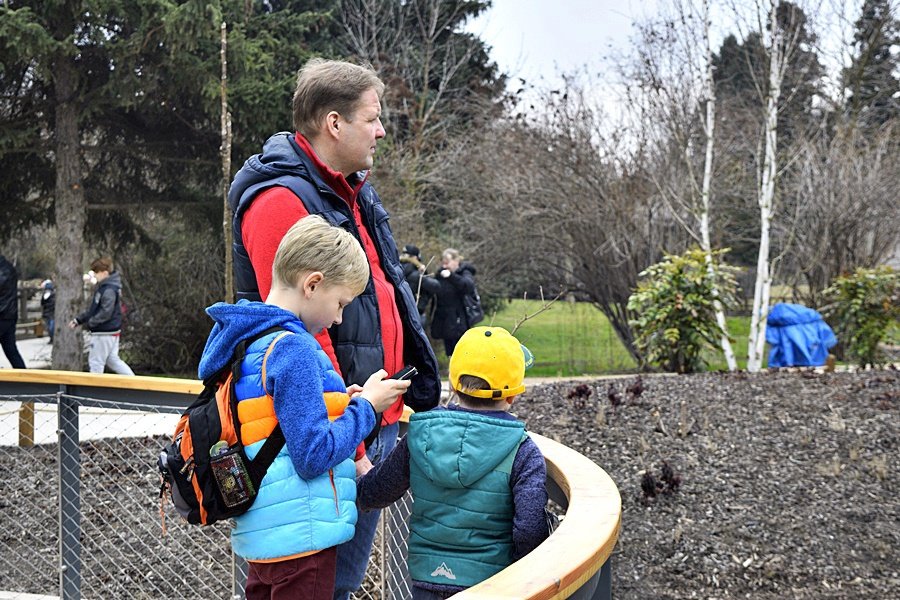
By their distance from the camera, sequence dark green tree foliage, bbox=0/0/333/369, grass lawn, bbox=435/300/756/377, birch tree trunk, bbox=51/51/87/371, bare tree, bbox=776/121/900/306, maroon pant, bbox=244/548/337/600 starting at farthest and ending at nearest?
grass lawn, bbox=435/300/756/377 → bare tree, bbox=776/121/900/306 → birch tree trunk, bbox=51/51/87/371 → dark green tree foliage, bbox=0/0/333/369 → maroon pant, bbox=244/548/337/600

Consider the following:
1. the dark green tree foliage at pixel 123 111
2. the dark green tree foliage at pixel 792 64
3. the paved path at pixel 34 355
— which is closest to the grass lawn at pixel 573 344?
the dark green tree foliage at pixel 792 64

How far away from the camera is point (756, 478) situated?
539 centimetres

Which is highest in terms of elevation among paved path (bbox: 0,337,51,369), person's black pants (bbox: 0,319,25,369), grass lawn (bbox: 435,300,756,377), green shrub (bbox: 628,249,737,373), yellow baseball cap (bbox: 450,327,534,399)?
yellow baseball cap (bbox: 450,327,534,399)

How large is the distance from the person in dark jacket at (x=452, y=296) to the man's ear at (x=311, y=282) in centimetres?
867

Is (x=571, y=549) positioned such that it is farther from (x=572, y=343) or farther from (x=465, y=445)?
(x=572, y=343)

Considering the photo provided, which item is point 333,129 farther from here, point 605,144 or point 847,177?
point 847,177

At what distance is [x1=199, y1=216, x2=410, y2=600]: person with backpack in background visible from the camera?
6.61 ft

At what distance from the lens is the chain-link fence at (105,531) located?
12.3ft

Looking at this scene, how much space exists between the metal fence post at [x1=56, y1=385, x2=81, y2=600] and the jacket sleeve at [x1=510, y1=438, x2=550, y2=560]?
7.39 ft

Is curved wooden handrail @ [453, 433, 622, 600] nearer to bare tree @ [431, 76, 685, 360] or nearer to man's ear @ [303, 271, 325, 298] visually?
man's ear @ [303, 271, 325, 298]

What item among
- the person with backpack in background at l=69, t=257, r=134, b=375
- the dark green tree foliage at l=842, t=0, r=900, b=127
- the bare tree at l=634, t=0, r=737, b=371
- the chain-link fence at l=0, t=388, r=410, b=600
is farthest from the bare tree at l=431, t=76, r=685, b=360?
the chain-link fence at l=0, t=388, r=410, b=600

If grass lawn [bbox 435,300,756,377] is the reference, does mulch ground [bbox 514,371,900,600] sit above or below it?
above

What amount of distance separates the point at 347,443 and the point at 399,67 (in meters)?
17.8

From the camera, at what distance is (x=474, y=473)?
222 centimetres
